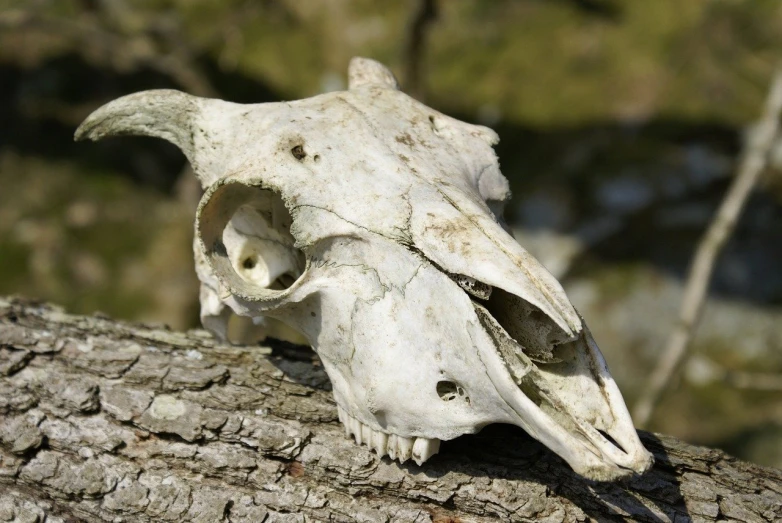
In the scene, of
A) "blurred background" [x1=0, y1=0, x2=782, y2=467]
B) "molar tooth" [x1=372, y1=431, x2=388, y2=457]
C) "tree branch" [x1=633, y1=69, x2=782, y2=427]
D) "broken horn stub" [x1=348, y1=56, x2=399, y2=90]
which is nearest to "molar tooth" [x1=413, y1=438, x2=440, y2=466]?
"molar tooth" [x1=372, y1=431, x2=388, y2=457]

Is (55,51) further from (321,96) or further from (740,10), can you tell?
(740,10)

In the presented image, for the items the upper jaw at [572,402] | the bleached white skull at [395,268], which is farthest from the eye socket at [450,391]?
the upper jaw at [572,402]

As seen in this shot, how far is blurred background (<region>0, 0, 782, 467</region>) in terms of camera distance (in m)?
5.82

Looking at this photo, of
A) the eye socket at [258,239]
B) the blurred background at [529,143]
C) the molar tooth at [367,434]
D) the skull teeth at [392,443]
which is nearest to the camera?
the skull teeth at [392,443]

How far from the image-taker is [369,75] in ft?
9.21

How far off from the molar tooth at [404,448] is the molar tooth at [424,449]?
2 centimetres

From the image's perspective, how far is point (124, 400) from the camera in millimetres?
2617

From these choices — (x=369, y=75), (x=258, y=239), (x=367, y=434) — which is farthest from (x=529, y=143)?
(x=367, y=434)

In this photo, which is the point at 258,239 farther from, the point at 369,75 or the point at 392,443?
the point at 392,443

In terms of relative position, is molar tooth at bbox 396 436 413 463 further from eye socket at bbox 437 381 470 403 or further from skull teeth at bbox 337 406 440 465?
eye socket at bbox 437 381 470 403

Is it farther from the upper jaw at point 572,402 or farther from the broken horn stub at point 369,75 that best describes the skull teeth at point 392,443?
the broken horn stub at point 369,75

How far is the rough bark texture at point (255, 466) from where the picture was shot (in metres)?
2.34

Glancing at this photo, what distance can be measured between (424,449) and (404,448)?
7 cm

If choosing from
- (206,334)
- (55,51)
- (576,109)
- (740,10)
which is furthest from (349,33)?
(206,334)
